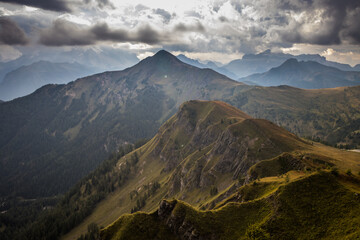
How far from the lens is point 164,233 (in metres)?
56.7

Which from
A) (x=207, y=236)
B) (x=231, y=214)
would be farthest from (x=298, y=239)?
(x=207, y=236)

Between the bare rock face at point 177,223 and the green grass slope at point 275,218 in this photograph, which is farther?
the bare rock face at point 177,223

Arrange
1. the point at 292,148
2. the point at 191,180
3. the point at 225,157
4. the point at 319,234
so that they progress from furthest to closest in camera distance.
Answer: the point at 191,180 < the point at 225,157 < the point at 292,148 < the point at 319,234

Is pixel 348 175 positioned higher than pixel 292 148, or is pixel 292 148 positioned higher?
pixel 348 175

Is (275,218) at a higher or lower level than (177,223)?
higher

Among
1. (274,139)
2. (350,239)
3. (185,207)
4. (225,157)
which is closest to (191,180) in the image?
(225,157)

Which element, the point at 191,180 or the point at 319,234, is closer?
the point at 319,234

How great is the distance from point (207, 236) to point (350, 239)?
31.2 m

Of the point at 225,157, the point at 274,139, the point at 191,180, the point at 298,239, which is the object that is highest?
the point at 298,239

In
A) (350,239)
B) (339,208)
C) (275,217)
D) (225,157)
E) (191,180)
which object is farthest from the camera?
(191,180)

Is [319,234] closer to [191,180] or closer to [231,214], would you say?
[231,214]

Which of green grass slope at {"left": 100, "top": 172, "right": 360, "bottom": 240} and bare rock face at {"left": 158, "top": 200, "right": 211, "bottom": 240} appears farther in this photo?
bare rock face at {"left": 158, "top": 200, "right": 211, "bottom": 240}

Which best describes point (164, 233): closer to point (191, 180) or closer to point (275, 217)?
point (275, 217)

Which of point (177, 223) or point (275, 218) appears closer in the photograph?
point (275, 218)
